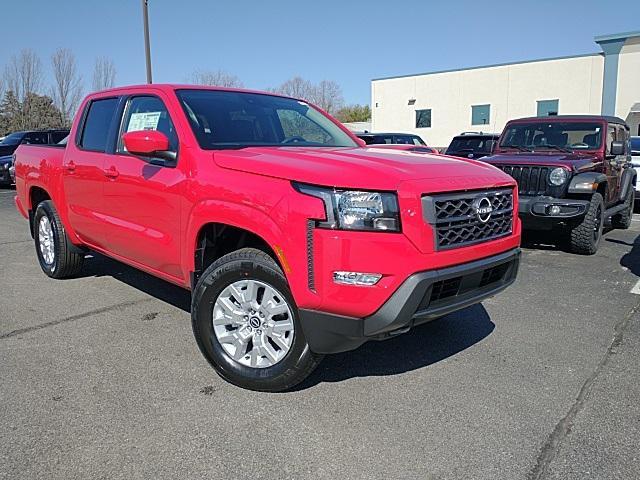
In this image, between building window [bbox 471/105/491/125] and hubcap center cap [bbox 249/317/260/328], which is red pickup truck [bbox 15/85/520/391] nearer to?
hubcap center cap [bbox 249/317/260/328]

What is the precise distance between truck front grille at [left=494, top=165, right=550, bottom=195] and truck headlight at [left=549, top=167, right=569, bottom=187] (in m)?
0.06

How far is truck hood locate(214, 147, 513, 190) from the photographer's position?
114 inches

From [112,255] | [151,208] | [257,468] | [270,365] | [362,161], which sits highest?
[362,161]

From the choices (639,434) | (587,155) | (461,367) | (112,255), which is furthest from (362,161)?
(587,155)

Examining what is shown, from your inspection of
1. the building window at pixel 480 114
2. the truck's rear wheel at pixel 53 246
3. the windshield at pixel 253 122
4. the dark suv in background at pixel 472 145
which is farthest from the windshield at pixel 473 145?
the building window at pixel 480 114

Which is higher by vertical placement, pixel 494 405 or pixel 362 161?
pixel 362 161

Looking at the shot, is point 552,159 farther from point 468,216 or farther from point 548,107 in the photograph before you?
point 548,107

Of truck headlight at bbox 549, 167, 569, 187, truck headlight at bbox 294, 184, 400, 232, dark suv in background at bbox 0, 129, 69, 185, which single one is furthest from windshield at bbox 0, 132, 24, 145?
truck headlight at bbox 294, 184, 400, 232

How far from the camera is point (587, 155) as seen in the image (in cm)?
793

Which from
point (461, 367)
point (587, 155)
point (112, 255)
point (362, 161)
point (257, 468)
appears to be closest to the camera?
point (257, 468)

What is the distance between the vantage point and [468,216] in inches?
125

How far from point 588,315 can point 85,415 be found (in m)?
4.03

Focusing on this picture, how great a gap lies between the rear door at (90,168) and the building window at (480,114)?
33334 millimetres

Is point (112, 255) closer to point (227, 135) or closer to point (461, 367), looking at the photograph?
point (227, 135)
